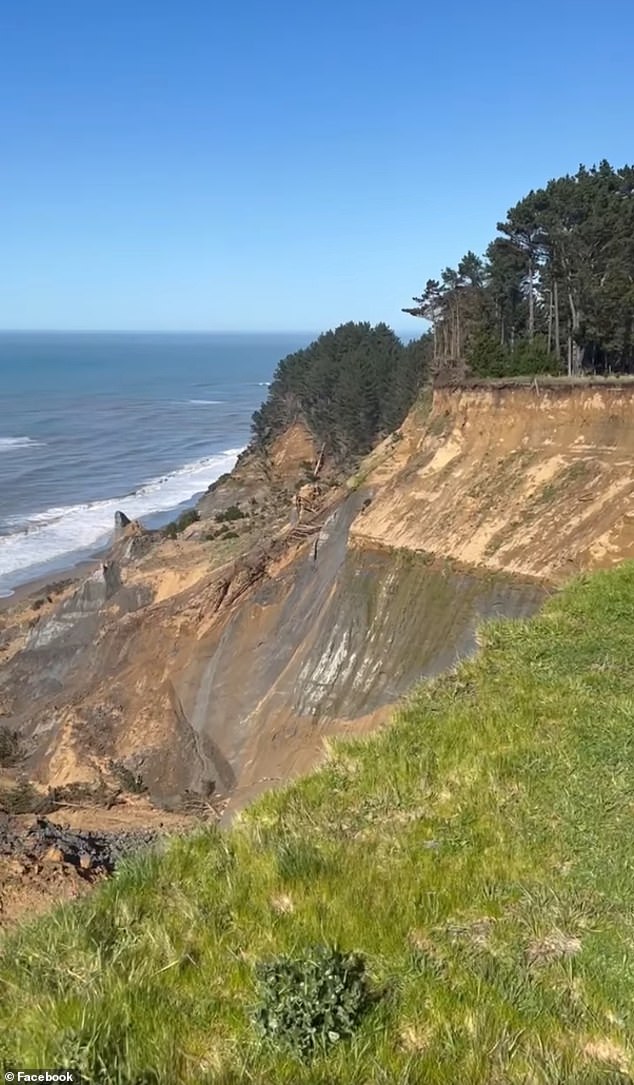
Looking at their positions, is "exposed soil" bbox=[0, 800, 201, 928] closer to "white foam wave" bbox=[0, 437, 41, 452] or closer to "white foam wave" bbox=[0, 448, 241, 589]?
"white foam wave" bbox=[0, 448, 241, 589]

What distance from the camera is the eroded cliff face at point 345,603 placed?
61.1 ft

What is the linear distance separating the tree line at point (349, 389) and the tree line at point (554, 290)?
405 cm

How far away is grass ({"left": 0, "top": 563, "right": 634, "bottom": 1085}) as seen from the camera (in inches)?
131

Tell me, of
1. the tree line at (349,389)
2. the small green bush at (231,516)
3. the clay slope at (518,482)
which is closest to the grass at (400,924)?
the clay slope at (518,482)

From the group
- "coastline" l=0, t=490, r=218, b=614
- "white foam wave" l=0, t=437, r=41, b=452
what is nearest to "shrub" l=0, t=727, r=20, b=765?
"coastline" l=0, t=490, r=218, b=614

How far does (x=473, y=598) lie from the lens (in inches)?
735

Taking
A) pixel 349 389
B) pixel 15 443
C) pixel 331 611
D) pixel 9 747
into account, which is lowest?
pixel 9 747

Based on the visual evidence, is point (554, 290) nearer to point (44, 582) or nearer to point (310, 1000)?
point (44, 582)

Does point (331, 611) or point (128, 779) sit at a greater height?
point (331, 611)

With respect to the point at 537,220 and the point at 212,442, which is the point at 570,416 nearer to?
the point at 537,220

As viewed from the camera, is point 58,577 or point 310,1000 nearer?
point 310,1000

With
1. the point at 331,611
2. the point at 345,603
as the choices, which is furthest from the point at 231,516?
the point at 345,603

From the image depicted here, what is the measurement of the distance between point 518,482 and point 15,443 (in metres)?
74.4

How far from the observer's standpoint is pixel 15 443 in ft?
282
